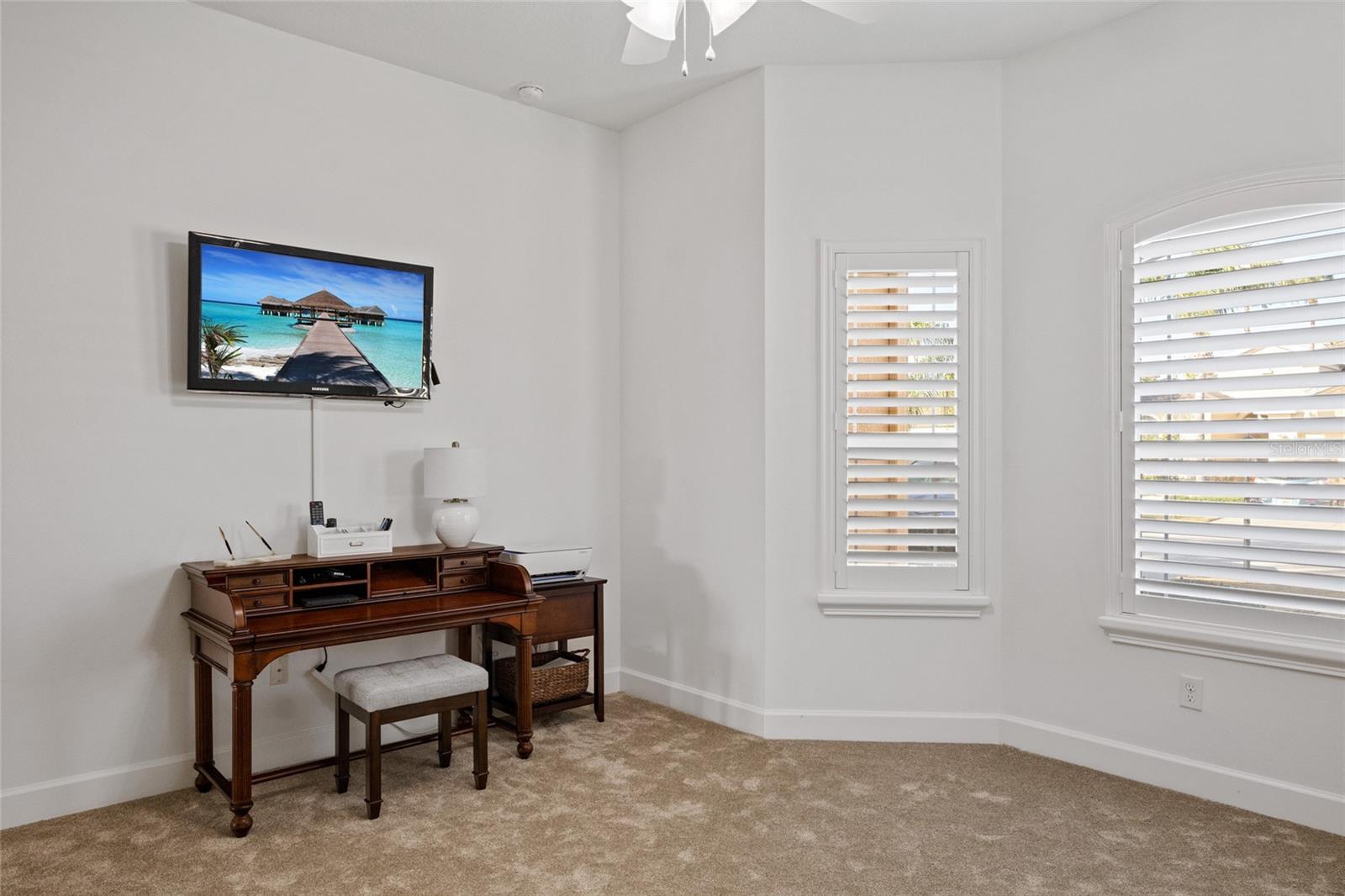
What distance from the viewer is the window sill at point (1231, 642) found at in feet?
9.39

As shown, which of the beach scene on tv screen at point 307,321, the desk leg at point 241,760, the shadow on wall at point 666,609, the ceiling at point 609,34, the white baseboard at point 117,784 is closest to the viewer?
the desk leg at point 241,760

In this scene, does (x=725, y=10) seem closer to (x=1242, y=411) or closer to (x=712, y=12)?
(x=712, y=12)

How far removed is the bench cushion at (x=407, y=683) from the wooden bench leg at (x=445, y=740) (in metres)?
0.25

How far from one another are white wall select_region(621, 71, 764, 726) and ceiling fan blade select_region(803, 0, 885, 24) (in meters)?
1.59

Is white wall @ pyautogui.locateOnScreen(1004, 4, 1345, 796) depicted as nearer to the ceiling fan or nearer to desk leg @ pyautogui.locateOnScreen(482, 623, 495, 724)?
the ceiling fan

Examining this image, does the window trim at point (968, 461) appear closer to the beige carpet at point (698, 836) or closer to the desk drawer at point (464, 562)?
the beige carpet at point (698, 836)

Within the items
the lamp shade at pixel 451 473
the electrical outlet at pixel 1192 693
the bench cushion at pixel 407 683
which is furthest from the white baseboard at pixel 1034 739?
the lamp shade at pixel 451 473

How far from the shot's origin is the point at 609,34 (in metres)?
3.58

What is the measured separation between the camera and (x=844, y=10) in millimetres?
2328

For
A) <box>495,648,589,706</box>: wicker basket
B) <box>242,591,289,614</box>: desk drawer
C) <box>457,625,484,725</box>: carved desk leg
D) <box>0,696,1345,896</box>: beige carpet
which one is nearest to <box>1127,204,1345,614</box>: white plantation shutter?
<box>0,696,1345,896</box>: beige carpet

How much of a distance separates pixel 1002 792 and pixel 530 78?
3.58m

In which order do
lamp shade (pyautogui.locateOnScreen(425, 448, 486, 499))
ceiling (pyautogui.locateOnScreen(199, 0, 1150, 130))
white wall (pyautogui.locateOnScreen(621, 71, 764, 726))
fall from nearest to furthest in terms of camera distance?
ceiling (pyautogui.locateOnScreen(199, 0, 1150, 130)) < lamp shade (pyautogui.locateOnScreen(425, 448, 486, 499)) < white wall (pyautogui.locateOnScreen(621, 71, 764, 726))

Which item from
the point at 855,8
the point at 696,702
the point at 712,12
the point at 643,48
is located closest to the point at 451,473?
the point at 696,702

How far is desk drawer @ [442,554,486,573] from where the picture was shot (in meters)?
3.60
